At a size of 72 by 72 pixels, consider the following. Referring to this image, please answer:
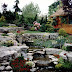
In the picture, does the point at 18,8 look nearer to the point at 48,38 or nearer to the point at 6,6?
the point at 6,6

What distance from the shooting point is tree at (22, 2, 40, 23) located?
32.8m

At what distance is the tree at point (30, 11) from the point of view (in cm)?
3280

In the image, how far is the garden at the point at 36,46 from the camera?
670 cm

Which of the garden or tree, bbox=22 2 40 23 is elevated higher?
tree, bbox=22 2 40 23

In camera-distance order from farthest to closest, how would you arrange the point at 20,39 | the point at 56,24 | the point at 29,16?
the point at 29,16 → the point at 56,24 → the point at 20,39

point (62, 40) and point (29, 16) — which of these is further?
point (29, 16)

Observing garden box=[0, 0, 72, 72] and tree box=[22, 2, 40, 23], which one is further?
tree box=[22, 2, 40, 23]

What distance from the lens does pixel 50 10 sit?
3675 cm

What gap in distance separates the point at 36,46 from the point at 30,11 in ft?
75.4

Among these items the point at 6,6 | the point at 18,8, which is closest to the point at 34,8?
the point at 18,8

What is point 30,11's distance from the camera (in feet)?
114

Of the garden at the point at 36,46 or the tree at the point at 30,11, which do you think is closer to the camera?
the garden at the point at 36,46

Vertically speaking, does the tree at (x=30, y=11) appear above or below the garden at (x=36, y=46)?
above

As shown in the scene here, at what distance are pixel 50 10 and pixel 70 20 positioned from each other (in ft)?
59.4
